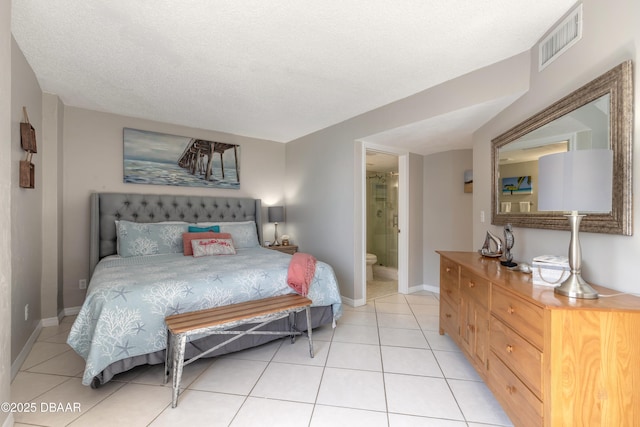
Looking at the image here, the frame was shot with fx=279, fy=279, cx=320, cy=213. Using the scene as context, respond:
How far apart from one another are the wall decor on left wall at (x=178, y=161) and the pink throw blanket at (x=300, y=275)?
2165 mm

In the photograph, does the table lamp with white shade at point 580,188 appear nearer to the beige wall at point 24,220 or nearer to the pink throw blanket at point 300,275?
the pink throw blanket at point 300,275

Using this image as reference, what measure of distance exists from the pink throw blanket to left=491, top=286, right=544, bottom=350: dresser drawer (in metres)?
1.39

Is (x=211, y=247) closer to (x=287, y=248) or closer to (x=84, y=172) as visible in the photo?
(x=287, y=248)

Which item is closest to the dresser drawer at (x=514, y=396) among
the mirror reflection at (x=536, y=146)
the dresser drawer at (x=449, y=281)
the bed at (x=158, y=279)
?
the dresser drawer at (x=449, y=281)

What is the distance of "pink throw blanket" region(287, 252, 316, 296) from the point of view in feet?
7.91

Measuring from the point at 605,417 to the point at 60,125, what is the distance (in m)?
4.66

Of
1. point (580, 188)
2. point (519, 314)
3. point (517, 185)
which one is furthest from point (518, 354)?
point (517, 185)

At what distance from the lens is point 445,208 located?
13.1ft

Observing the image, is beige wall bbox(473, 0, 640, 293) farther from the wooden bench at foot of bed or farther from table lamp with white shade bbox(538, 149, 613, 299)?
the wooden bench at foot of bed

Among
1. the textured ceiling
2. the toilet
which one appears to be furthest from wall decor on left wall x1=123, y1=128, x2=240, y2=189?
the toilet

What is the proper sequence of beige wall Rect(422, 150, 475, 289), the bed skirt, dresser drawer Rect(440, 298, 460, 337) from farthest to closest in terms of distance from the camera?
beige wall Rect(422, 150, 475, 289) → dresser drawer Rect(440, 298, 460, 337) → the bed skirt

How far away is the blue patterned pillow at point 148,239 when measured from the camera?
9.87 feet

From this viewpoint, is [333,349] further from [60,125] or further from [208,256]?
[60,125]

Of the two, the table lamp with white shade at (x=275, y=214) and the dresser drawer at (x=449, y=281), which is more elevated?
the table lamp with white shade at (x=275, y=214)
